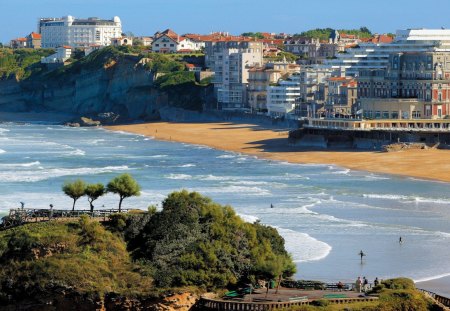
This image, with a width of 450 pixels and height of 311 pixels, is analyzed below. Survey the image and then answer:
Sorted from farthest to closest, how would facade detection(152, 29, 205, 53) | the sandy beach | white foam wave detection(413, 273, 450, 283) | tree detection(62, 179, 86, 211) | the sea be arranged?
1. facade detection(152, 29, 205, 53)
2. the sandy beach
3. the sea
4. white foam wave detection(413, 273, 450, 283)
5. tree detection(62, 179, 86, 211)

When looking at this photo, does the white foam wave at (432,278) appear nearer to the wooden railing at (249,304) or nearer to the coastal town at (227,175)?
the coastal town at (227,175)

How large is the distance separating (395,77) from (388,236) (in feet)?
187

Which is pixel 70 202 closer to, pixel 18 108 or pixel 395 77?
pixel 395 77

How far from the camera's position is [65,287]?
90.6 feet

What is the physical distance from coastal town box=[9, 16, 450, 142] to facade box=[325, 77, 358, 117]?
8 cm

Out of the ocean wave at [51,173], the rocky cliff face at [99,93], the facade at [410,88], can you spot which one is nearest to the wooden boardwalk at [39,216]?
the ocean wave at [51,173]

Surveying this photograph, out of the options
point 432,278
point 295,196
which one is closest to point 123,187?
point 432,278

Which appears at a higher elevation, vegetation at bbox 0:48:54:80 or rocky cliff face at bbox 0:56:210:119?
vegetation at bbox 0:48:54:80

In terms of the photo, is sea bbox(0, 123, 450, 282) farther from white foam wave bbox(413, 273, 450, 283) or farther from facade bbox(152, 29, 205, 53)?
facade bbox(152, 29, 205, 53)

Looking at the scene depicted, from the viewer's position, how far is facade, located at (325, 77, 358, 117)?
4058 inches

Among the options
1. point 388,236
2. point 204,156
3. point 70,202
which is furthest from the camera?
point 204,156

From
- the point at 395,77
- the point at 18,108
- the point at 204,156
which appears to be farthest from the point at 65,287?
the point at 18,108

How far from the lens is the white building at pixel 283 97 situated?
11350 centimetres

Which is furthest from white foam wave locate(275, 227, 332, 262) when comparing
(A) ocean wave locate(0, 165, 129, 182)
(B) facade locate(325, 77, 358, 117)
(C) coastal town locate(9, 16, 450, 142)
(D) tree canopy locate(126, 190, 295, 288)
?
(B) facade locate(325, 77, 358, 117)
